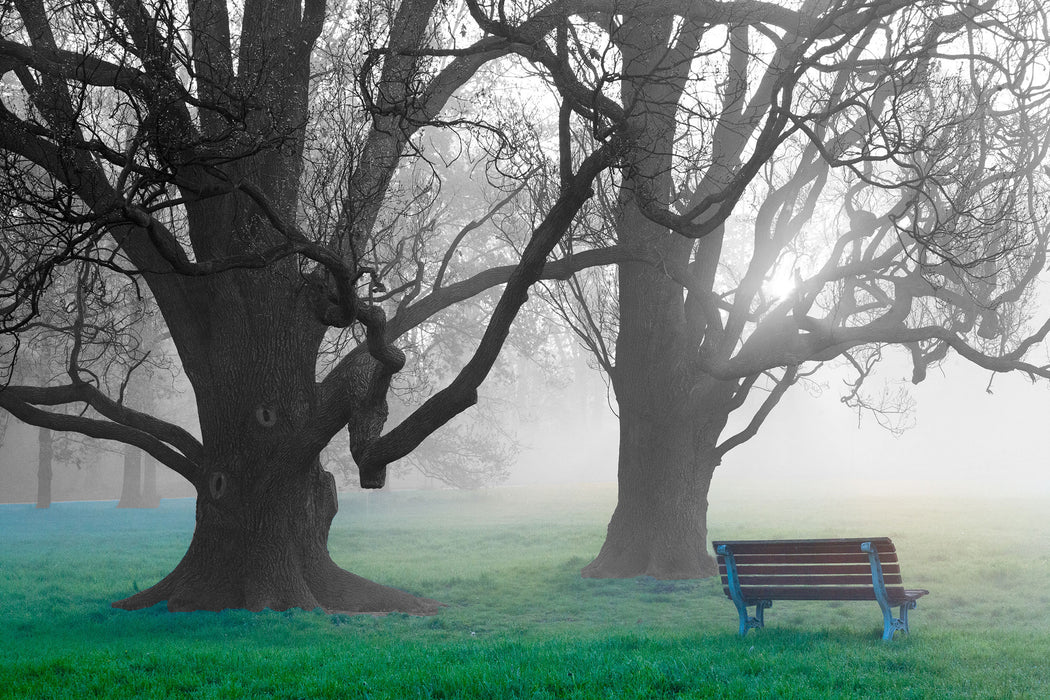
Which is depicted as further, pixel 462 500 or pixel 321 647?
pixel 462 500

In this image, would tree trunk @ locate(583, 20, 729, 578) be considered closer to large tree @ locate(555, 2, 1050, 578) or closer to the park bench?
large tree @ locate(555, 2, 1050, 578)

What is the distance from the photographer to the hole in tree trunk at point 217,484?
1205 centimetres

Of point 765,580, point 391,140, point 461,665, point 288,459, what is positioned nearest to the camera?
point 461,665

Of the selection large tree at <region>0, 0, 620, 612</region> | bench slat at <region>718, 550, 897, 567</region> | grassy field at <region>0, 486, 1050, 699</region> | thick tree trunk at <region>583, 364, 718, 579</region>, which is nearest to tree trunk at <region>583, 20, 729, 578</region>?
thick tree trunk at <region>583, 364, 718, 579</region>

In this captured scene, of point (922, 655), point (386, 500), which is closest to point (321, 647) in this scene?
point (922, 655)

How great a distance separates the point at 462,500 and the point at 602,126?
3089 centimetres

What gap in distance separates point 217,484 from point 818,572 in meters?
7.24

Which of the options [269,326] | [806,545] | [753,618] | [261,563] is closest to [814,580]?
[806,545]

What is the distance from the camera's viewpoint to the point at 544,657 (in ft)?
26.3

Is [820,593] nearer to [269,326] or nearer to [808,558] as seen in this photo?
[808,558]

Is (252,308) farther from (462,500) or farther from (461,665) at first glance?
(462,500)

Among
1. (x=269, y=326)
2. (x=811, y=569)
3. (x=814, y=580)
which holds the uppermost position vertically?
(x=269, y=326)

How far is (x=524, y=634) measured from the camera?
416 inches

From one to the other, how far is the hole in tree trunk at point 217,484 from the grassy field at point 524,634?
1.49 metres
